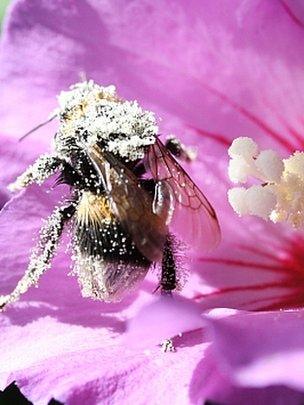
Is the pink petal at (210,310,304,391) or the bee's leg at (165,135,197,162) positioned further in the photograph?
the bee's leg at (165,135,197,162)

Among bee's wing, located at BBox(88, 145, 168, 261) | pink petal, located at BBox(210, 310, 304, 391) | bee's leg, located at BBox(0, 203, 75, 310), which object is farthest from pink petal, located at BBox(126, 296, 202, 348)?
bee's leg, located at BBox(0, 203, 75, 310)

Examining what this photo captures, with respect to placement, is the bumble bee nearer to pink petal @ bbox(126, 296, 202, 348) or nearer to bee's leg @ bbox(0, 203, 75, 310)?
bee's leg @ bbox(0, 203, 75, 310)

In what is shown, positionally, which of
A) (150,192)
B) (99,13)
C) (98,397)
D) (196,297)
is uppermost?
(99,13)

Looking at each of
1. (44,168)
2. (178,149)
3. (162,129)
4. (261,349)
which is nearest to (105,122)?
(44,168)

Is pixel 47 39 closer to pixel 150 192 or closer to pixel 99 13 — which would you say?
pixel 99 13

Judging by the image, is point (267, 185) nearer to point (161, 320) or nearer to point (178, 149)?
point (178, 149)

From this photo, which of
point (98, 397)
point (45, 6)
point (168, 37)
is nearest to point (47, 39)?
point (45, 6)
